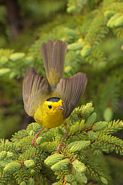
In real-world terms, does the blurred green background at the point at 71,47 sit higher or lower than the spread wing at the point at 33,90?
higher

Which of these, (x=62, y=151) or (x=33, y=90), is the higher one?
(x=33, y=90)

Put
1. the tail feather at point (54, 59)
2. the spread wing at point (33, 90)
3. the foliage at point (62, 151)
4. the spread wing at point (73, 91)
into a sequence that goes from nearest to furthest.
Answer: the foliage at point (62, 151) < the spread wing at point (73, 91) < the spread wing at point (33, 90) < the tail feather at point (54, 59)

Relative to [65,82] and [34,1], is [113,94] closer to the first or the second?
[65,82]

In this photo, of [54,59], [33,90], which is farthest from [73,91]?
[54,59]

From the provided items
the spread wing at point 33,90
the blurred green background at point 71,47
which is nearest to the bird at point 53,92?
the spread wing at point 33,90

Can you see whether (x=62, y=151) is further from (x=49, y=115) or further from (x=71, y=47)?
(x=71, y=47)

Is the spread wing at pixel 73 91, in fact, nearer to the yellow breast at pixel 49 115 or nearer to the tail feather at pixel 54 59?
the yellow breast at pixel 49 115
